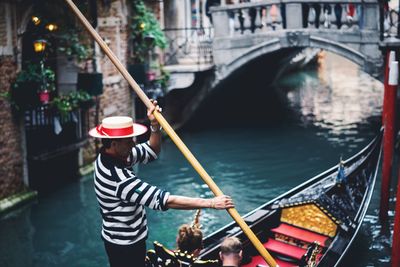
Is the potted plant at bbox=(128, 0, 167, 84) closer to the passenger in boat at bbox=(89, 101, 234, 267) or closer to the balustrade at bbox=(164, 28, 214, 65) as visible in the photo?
the balustrade at bbox=(164, 28, 214, 65)

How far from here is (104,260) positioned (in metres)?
4.07

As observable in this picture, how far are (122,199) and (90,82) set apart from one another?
3.70 meters

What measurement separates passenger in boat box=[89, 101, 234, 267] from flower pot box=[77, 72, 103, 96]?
3.50m

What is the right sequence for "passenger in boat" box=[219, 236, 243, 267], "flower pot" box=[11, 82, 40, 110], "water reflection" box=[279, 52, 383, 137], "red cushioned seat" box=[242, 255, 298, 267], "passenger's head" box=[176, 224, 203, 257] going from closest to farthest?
"passenger in boat" box=[219, 236, 243, 267] < "passenger's head" box=[176, 224, 203, 257] < "red cushioned seat" box=[242, 255, 298, 267] < "flower pot" box=[11, 82, 40, 110] < "water reflection" box=[279, 52, 383, 137]

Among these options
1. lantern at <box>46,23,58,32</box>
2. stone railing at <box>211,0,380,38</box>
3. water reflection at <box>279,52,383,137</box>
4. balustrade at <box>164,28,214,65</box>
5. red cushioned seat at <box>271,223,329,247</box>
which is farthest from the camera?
water reflection at <box>279,52,383,137</box>

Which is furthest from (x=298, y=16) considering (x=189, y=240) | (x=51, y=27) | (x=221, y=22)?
(x=189, y=240)

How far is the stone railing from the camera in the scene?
21.0 ft

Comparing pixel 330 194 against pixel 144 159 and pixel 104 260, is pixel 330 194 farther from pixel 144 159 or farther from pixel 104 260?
pixel 144 159

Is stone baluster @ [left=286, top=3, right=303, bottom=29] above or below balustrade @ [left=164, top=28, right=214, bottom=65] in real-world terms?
above

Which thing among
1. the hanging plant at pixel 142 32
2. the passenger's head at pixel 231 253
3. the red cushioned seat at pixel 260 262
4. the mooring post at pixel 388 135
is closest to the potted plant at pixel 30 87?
the hanging plant at pixel 142 32

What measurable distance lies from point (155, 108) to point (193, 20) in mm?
6732

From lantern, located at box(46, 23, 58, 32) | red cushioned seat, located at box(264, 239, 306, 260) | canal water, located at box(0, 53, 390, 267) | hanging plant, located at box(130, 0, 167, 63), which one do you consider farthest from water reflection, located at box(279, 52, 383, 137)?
red cushioned seat, located at box(264, 239, 306, 260)

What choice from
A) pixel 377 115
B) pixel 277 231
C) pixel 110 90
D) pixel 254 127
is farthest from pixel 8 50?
pixel 377 115

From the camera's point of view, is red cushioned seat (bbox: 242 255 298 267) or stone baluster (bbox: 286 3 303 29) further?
stone baluster (bbox: 286 3 303 29)
